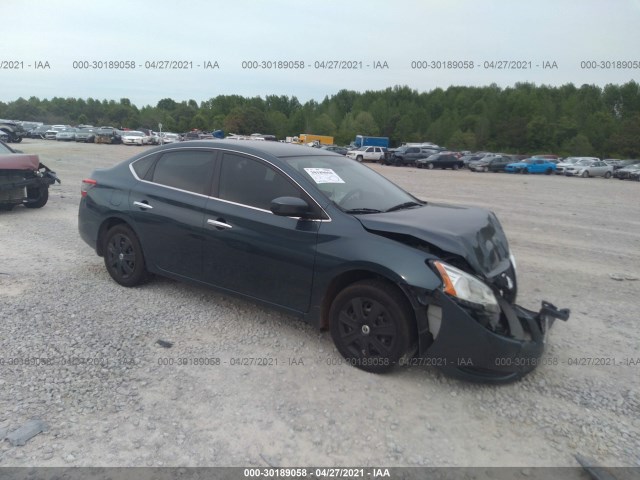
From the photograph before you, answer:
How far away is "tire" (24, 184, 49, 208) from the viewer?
9.32 meters

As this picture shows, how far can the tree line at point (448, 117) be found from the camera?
3693 inches

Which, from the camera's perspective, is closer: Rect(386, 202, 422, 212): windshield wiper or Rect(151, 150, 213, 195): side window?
Rect(386, 202, 422, 212): windshield wiper

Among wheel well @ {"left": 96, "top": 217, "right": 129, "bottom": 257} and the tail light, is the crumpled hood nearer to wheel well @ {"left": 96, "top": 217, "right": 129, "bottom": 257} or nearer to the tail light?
wheel well @ {"left": 96, "top": 217, "right": 129, "bottom": 257}

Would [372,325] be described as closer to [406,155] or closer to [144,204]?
[144,204]

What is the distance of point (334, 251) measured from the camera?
3.69m

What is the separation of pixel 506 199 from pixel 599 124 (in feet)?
300

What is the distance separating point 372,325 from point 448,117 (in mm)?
114213

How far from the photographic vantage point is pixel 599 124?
302 ft

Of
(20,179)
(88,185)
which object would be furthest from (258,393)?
(20,179)

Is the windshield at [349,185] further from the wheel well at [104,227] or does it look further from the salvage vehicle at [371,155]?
the salvage vehicle at [371,155]

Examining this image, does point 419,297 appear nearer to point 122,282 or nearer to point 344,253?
point 344,253

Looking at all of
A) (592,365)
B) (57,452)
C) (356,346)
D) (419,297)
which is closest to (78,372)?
(57,452)

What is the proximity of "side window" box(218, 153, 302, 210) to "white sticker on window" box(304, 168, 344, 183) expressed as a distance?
23cm

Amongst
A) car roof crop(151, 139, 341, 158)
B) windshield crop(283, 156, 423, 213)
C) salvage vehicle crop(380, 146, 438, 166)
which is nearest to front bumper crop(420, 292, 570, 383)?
windshield crop(283, 156, 423, 213)
